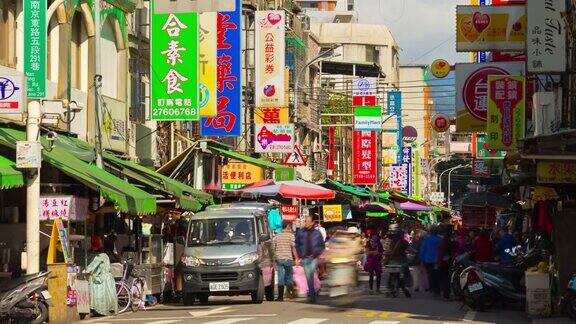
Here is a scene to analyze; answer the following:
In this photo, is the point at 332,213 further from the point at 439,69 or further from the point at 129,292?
the point at 129,292

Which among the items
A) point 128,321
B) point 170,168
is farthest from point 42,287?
point 170,168

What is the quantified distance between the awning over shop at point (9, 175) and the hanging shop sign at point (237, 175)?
20060mm

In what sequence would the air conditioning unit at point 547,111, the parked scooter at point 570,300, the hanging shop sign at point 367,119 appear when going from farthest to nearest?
the hanging shop sign at point 367,119, the air conditioning unit at point 547,111, the parked scooter at point 570,300

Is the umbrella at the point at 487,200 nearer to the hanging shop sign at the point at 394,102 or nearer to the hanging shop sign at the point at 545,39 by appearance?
the hanging shop sign at the point at 545,39

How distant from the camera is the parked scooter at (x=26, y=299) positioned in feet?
69.2

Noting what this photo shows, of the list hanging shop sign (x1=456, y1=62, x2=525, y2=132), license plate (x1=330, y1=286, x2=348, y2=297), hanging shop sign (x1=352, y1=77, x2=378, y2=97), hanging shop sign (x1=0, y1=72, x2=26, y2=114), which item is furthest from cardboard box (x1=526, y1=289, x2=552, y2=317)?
hanging shop sign (x1=352, y1=77, x2=378, y2=97)

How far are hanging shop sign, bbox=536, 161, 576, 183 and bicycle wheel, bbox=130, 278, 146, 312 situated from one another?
9.16 m

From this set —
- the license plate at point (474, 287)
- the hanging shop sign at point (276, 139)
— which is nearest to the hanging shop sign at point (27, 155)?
the license plate at point (474, 287)

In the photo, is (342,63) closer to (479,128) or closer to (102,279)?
(479,128)

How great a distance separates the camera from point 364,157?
227 ft

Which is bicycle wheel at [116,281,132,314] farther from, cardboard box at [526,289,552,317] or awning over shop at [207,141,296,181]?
awning over shop at [207,141,296,181]

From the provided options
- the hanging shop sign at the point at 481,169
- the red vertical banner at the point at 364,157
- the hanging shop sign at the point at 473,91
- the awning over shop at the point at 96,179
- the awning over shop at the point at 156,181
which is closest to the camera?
the awning over shop at the point at 96,179

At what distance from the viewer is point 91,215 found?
29516 millimetres

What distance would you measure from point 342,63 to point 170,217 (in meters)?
59.8
